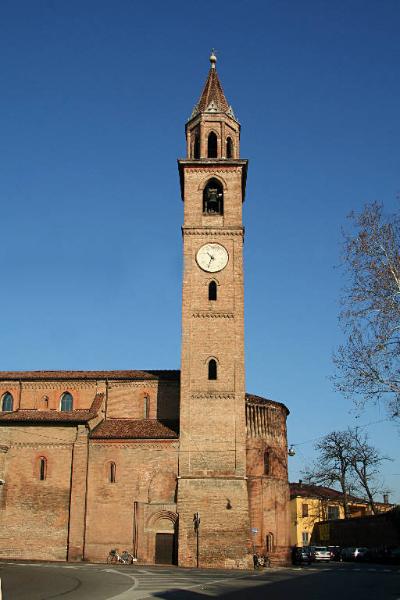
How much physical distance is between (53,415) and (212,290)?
1162 centimetres

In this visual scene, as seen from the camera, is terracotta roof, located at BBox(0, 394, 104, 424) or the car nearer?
terracotta roof, located at BBox(0, 394, 104, 424)

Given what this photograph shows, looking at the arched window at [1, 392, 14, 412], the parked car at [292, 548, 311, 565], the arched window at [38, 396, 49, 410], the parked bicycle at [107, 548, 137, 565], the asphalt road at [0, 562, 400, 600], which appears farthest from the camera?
the arched window at [1, 392, 14, 412]

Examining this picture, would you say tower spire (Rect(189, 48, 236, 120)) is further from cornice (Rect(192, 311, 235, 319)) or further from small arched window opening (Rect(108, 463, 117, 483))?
small arched window opening (Rect(108, 463, 117, 483))

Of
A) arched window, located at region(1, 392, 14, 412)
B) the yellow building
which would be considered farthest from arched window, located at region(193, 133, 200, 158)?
the yellow building

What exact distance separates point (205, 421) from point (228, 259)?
30.6 feet

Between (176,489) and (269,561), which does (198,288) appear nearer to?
(176,489)

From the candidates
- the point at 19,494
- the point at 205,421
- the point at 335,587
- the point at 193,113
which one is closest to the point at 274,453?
the point at 205,421

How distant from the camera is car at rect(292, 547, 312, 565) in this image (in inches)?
1500

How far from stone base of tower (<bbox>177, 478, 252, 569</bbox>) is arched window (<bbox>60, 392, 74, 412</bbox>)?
387 inches

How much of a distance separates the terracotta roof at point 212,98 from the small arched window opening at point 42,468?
2218 centimetres

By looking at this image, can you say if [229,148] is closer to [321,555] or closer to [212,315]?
[212,315]

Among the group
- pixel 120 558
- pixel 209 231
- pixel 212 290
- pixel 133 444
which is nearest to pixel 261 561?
pixel 120 558

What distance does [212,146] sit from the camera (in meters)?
39.8

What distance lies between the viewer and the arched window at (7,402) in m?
40.2
